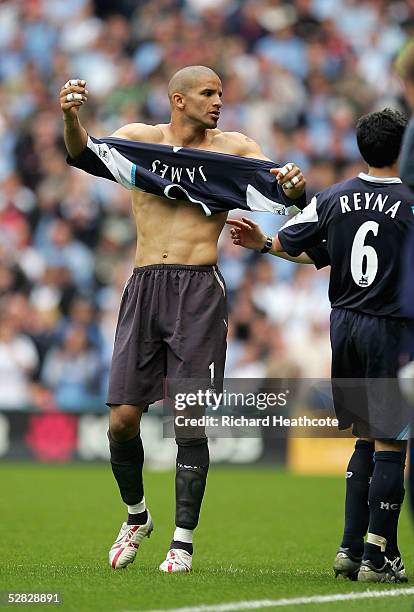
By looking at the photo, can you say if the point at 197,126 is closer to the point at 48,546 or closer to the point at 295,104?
the point at 48,546

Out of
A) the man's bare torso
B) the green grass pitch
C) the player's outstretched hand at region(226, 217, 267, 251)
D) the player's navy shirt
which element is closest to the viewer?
the green grass pitch

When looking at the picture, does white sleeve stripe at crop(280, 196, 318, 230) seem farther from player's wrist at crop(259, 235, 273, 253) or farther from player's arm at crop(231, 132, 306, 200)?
player's wrist at crop(259, 235, 273, 253)

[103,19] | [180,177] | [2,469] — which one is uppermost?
[103,19]

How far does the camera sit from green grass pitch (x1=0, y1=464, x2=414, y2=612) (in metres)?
5.41

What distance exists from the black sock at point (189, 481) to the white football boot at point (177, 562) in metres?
0.14

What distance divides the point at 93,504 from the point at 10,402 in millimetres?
5072

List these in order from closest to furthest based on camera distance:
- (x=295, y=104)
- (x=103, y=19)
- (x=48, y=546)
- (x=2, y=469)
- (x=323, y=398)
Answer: (x=323, y=398) → (x=48, y=546) → (x=2, y=469) → (x=295, y=104) → (x=103, y=19)

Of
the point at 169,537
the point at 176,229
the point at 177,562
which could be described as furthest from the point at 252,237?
the point at 169,537

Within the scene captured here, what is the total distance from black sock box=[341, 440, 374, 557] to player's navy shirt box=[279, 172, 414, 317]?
78cm

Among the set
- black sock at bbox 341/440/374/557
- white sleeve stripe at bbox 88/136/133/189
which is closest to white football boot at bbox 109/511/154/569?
black sock at bbox 341/440/374/557

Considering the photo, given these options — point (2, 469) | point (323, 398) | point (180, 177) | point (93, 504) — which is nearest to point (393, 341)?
point (323, 398)

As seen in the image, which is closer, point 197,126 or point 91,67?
point 197,126

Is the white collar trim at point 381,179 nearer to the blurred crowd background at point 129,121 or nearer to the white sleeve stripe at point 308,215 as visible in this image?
the white sleeve stripe at point 308,215

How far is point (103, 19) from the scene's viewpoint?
19.3 metres
